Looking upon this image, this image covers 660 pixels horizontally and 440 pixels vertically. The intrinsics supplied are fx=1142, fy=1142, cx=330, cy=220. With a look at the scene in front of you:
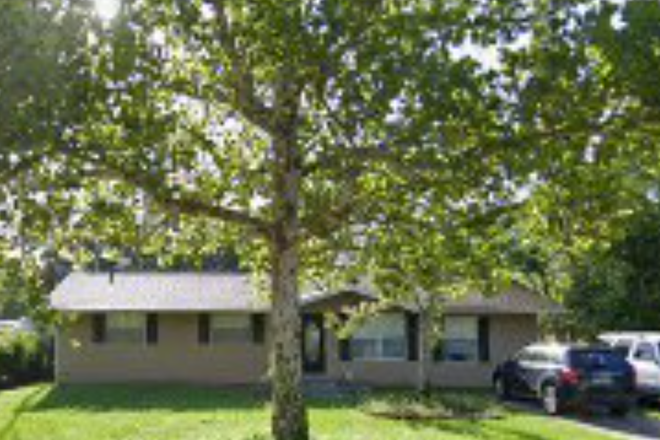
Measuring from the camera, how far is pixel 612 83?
12.8 metres

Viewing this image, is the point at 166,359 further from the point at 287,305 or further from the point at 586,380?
the point at 287,305

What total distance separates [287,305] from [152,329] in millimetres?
20976

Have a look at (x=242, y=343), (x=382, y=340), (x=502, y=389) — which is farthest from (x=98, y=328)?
(x=502, y=389)

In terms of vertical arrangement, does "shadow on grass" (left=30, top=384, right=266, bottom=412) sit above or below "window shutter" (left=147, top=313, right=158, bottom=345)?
below

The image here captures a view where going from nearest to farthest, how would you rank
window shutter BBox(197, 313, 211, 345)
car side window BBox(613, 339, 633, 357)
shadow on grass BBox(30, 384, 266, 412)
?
shadow on grass BBox(30, 384, 266, 412) < car side window BBox(613, 339, 633, 357) < window shutter BBox(197, 313, 211, 345)

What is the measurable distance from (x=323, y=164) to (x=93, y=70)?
372cm

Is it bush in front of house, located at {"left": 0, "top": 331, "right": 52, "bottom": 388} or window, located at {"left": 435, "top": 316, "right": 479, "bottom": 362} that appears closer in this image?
window, located at {"left": 435, "top": 316, "right": 479, "bottom": 362}

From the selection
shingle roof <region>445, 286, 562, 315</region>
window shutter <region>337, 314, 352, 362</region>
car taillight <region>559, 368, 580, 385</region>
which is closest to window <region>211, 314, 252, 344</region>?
window shutter <region>337, 314, 352, 362</region>

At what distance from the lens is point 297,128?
16141 mm

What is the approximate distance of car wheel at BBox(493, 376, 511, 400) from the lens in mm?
30450

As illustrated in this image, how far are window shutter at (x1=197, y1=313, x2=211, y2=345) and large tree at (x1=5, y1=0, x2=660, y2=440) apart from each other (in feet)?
60.9

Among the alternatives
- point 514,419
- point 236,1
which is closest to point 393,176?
point 236,1

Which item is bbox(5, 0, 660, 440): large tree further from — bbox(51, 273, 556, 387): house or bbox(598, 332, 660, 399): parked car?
bbox(51, 273, 556, 387): house

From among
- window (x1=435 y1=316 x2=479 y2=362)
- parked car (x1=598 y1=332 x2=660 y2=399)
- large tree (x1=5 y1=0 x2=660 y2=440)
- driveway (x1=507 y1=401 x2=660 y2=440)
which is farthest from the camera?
window (x1=435 y1=316 x2=479 y2=362)
